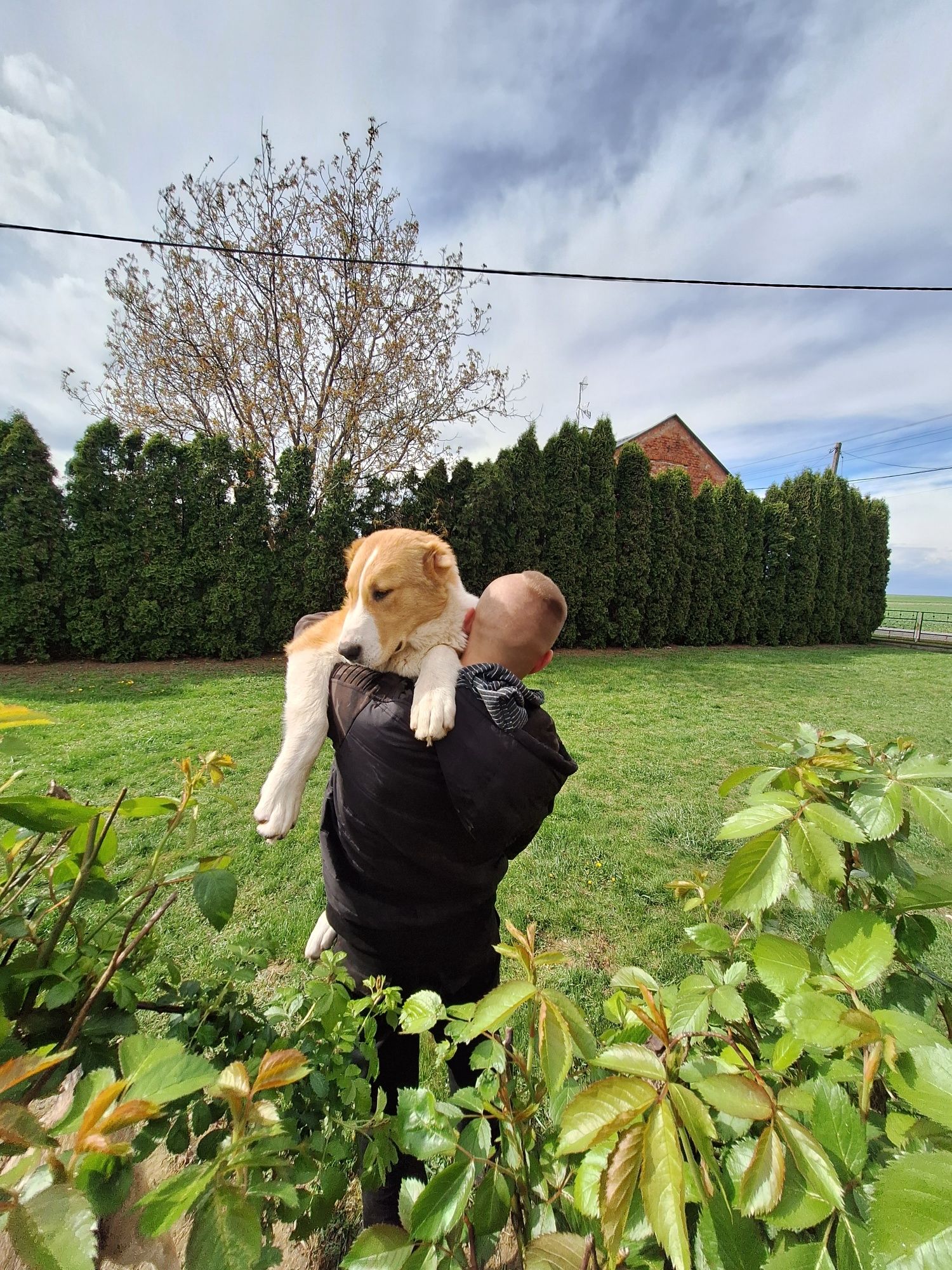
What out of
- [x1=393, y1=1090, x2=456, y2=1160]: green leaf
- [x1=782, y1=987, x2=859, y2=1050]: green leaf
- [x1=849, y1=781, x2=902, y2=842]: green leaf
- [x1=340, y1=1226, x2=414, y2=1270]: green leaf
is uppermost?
[x1=849, y1=781, x2=902, y2=842]: green leaf

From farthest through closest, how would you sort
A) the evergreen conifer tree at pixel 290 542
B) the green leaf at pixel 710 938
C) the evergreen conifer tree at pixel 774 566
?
the evergreen conifer tree at pixel 774 566 < the evergreen conifer tree at pixel 290 542 < the green leaf at pixel 710 938

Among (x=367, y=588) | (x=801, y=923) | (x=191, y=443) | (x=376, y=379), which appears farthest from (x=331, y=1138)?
(x=376, y=379)

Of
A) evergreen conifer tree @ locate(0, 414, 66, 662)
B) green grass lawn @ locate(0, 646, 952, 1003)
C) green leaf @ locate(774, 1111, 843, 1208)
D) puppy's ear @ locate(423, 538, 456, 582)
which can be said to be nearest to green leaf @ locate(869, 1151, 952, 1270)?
green leaf @ locate(774, 1111, 843, 1208)

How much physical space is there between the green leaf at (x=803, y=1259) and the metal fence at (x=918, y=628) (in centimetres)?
2559

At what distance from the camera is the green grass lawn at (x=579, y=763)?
10.4 ft

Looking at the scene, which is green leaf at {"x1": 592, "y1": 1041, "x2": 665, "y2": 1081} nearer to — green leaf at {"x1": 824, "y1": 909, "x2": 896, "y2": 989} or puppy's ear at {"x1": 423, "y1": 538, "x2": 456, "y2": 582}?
green leaf at {"x1": 824, "y1": 909, "x2": 896, "y2": 989}

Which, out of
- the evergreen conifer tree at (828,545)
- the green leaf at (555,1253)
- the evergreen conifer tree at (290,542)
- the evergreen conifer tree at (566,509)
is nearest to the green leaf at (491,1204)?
the green leaf at (555,1253)

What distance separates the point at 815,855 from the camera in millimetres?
773

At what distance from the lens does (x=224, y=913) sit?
0.76 m

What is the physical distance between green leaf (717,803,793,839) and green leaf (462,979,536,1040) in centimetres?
38

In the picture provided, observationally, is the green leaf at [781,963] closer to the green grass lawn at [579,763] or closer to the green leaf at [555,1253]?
the green leaf at [555,1253]

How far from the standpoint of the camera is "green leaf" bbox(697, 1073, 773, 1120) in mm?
521

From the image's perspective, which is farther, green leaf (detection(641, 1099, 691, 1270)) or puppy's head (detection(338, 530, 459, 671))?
puppy's head (detection(338, 530, 459, 671))

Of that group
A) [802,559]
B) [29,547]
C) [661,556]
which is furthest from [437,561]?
[802,559]
